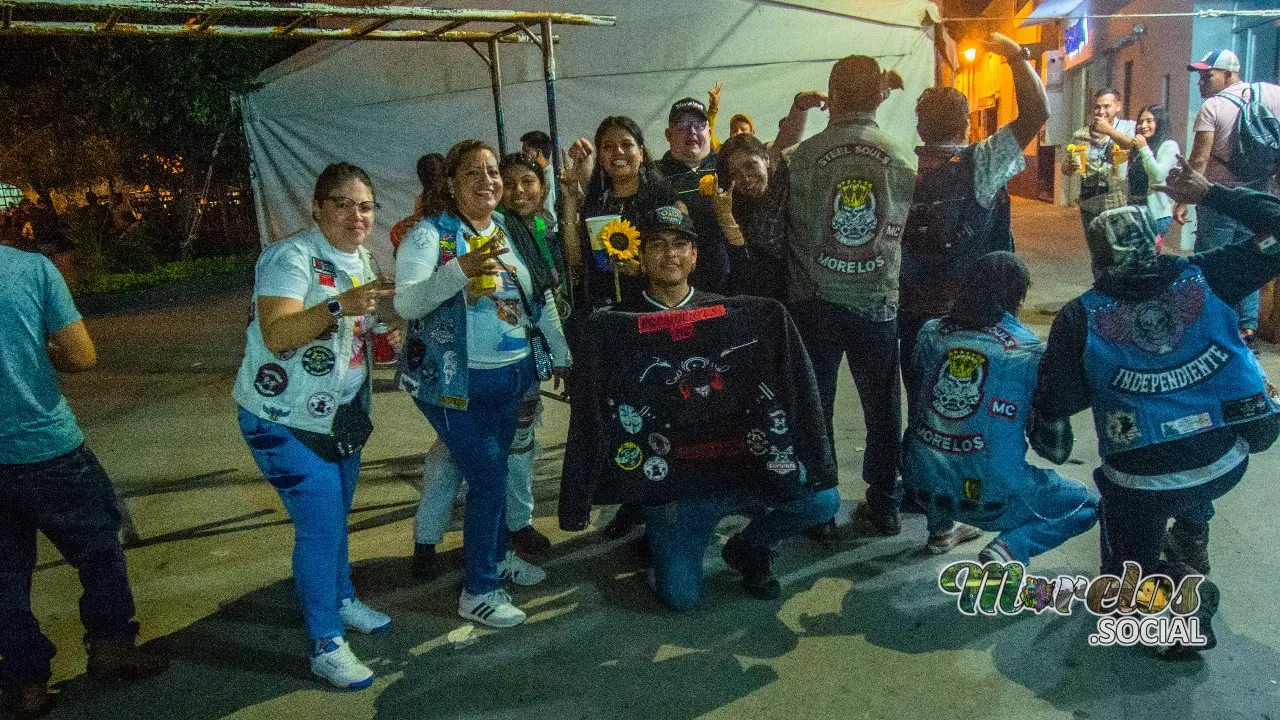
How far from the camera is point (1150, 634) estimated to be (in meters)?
3.02

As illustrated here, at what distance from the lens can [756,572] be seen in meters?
3.64

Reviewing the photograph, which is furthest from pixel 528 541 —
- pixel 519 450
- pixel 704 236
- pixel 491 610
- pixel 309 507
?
pixel 704 236

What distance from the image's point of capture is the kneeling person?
3.43 meters

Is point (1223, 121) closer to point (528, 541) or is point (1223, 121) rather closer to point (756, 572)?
point (756, 572)

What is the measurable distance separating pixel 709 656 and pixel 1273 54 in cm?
1104

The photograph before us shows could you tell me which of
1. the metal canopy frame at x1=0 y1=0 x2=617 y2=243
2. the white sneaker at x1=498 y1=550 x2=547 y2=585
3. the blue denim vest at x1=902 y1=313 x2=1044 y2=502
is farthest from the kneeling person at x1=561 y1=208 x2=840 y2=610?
the metal canopy frame at x1=0 y1=0 x2=617 y2=243

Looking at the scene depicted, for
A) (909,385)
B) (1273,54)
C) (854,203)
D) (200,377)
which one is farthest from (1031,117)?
(1273,54)

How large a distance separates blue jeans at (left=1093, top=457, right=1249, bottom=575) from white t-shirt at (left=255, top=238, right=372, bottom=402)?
8.50 ft

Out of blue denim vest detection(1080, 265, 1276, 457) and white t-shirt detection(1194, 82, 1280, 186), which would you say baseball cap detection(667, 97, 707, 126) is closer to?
blue denim vest detection(1080, 265, 1276, 457)

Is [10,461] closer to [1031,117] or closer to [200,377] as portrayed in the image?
[1031,117]

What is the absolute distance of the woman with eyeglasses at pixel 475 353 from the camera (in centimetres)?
337

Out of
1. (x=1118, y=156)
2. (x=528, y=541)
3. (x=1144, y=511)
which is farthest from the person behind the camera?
(x=1118, y=156)

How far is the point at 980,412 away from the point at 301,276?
7.84 ft

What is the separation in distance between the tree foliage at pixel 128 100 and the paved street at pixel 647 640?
9.87 meters
